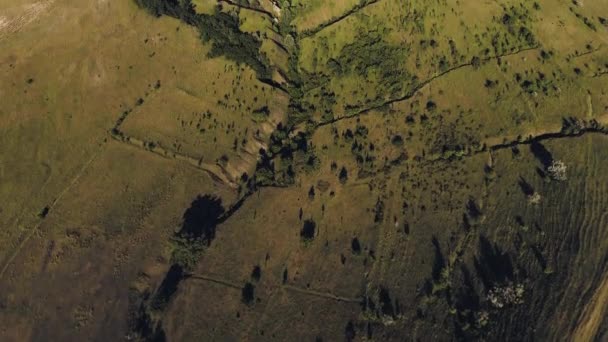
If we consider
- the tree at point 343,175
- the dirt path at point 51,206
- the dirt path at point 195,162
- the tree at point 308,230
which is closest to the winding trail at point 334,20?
the tree at point 343,175

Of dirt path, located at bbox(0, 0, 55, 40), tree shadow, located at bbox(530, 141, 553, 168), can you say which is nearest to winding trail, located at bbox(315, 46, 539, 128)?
tree shadow, located at bbox(530, 141, 553, 168)

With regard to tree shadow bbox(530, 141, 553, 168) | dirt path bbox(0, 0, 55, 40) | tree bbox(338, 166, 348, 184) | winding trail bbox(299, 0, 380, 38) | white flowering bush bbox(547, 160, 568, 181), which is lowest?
white flowering bush bbox(547, 160, 568, 181)

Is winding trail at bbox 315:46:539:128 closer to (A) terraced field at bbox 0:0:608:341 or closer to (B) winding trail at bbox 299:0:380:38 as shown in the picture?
(A) terraced field at bbox 0:0:608:341

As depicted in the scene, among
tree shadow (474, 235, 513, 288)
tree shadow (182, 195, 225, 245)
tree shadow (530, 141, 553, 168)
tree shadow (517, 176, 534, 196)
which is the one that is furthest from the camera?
tree shadow (530, 141, 553, 168)

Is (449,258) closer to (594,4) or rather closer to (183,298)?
(183,298)

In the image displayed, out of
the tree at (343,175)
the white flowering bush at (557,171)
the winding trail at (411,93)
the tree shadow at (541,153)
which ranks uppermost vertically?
the winding trail at (411,93)

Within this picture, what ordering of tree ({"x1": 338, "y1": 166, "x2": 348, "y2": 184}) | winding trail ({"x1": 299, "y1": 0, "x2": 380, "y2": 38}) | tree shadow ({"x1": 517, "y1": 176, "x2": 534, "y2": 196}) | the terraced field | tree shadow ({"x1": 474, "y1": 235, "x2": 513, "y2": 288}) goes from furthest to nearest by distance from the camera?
winding trail ({"x1": 299, "y1": 0, "x2": 380, "y2": 38}) < tree ({"x1": 338, "y1": 166, "x2": 348, "y2": 184}) < tree shadow ({"x1": 517, "y1": 176, "x2": 534, "y2": 196}) < tree shadow ({"x1": 474, "y1": 235, "x2": 513, "y2": 288}) < the terraced field

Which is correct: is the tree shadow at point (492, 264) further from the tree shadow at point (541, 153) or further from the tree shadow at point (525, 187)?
the tree shadow at point (541, 153)

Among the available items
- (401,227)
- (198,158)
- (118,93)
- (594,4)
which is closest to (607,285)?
(401,227)
